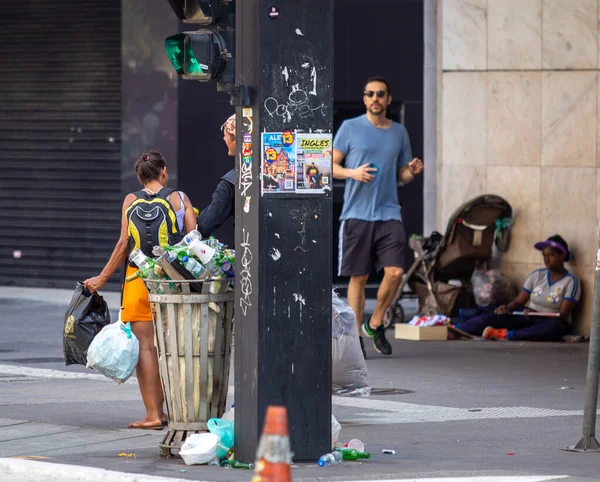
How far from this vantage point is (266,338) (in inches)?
282

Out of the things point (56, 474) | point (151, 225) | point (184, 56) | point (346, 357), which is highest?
point (184, 56)

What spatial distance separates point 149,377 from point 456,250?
637 cm

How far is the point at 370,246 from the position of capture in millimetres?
12492

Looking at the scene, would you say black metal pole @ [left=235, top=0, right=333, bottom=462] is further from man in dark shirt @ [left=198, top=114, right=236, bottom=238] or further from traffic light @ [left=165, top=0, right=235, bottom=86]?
man in dark shirt @ [left=198, top=114, right=236, bottom=238]

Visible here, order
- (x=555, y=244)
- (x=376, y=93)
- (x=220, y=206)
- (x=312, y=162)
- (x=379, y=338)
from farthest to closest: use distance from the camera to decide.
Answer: (x=555, y=244) → (x=379, y=338) → (x=376, y=93) → (x=220, y=206) → (x=312, y=162)

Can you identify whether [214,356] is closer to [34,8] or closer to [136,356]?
[136,356]

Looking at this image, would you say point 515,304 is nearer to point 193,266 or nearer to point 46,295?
point 46,295

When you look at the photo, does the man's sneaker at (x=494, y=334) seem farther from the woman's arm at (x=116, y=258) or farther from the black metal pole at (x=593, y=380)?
the black metal pole at (x=593, y=380)

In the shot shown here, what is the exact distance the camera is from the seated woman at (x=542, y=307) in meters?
14.1

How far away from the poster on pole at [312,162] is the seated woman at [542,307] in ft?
23.6

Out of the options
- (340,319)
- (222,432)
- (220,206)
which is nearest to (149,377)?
(220,206)

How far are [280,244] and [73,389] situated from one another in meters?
3.93

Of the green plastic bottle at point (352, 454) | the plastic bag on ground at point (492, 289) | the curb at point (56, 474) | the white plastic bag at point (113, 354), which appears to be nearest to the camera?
the curb at point (56, 474)

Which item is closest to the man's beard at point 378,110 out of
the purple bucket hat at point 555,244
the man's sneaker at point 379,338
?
→ the man's sneaker at point 379,338
